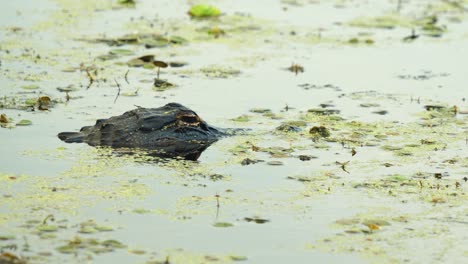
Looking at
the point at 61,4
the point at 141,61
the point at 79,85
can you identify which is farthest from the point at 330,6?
the point at 79,85

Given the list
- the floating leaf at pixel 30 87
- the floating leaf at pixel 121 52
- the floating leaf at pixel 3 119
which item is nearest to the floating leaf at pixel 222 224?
the floating leaf at pixel 3 119

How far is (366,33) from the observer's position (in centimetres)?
1585

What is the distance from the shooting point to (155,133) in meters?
9.91

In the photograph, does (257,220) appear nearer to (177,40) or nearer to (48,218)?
(48,218)

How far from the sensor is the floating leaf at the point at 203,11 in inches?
651

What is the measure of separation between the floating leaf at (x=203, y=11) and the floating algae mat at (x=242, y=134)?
22 mm

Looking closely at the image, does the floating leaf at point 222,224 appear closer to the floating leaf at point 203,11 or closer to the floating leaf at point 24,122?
the floating leaf at point 24,122

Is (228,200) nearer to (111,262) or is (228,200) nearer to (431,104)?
(111,262)

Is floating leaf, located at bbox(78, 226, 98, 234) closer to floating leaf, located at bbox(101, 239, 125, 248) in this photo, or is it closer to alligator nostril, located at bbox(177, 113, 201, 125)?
floating leaf, located at bbox(101, 239, 125, 248)

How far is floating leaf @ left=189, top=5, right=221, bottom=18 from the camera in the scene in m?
16.5

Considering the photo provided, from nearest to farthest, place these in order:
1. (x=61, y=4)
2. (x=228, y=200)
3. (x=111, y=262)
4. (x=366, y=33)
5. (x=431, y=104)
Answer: (x=111, y=262) < (x=228, y=200) < (x=431, y=104) < (x=366, y=33) < (x=61, y=4)

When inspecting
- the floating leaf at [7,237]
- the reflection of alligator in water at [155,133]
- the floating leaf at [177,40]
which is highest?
the floating leaf at [177,40]

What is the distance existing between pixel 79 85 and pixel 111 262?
5710mm

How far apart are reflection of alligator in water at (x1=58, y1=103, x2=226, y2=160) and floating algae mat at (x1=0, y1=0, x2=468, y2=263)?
17 centimetres
